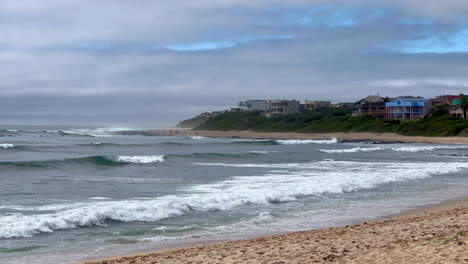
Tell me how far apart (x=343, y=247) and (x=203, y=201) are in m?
7.79

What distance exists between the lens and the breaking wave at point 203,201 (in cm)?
1309

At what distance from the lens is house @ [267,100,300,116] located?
136500 mm

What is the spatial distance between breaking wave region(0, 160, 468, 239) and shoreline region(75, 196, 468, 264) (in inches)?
136

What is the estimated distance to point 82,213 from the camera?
1395 centimetres

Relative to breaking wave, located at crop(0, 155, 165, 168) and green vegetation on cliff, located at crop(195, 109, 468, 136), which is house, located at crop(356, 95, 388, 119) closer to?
green vegetation on cliff, located at crop(195, 109, 468, 136)

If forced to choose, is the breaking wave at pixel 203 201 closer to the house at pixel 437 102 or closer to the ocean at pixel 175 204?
the ocean at pixel 175 204

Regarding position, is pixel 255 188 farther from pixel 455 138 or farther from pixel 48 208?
pixel 455 138

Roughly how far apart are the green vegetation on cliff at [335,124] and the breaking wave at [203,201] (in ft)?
176

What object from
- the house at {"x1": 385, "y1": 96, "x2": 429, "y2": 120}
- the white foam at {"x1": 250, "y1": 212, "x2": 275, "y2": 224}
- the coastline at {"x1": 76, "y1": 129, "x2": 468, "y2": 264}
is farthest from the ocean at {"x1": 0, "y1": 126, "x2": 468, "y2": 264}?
the house at {"x1": 385, "y1": 96, "x2": 429, "y2": 120}

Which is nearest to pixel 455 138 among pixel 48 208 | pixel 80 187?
pixel 80 187

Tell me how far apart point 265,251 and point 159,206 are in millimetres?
6567

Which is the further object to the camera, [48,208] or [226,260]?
[48,208]

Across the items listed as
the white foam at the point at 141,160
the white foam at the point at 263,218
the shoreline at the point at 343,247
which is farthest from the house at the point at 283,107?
the shoreline at the point at 343,247

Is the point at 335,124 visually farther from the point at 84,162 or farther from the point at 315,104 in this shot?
the point at 84,162
